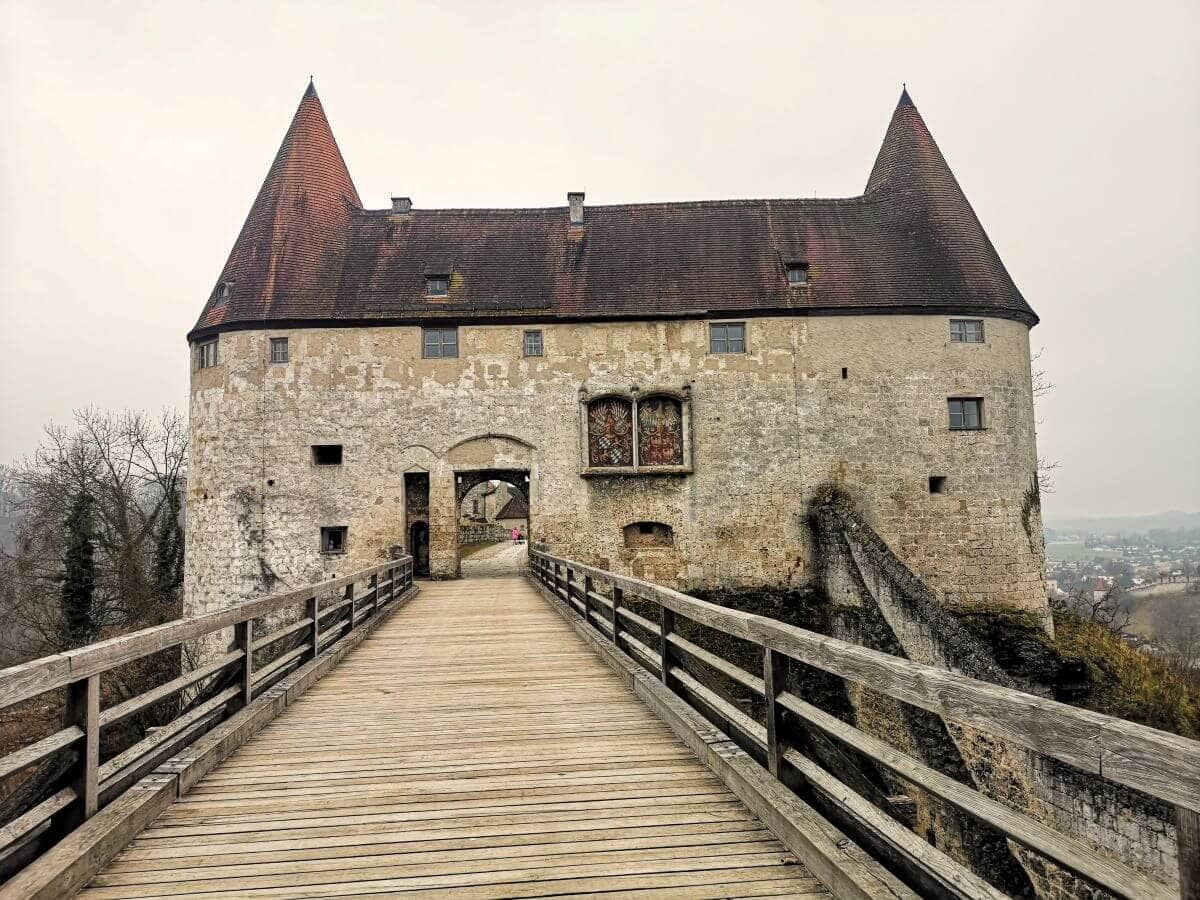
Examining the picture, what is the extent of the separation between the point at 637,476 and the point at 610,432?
1.27 metres

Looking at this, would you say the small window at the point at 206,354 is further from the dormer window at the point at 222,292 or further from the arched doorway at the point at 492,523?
the arched doorway at the point at 492,523

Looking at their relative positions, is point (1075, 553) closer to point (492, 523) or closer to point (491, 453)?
point (492, 523)

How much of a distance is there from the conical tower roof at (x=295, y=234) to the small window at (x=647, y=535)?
917 cm

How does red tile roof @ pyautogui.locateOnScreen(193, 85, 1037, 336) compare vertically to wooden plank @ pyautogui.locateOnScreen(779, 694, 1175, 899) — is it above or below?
above

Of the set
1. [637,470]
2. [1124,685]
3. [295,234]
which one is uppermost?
[295,234]

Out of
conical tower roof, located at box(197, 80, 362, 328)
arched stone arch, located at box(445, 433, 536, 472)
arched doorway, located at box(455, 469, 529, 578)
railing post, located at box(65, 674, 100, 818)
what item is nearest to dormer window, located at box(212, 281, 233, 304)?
conical tower roof, located at box(197, 80, 362, 328)

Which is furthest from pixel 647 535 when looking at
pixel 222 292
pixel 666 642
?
pixel 666 642

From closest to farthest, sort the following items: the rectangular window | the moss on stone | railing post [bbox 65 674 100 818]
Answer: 1. railing post [bbox 65 674 100 818]
2. the moss on stone
3. the rectangular window

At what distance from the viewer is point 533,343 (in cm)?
1802

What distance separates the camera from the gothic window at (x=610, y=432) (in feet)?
57.8

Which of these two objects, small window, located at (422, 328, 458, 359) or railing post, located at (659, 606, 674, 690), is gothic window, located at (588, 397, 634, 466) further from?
railing post, located at (659, 606, 674, 690)

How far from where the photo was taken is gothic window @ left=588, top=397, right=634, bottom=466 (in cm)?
1762

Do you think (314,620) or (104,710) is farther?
(314,620)

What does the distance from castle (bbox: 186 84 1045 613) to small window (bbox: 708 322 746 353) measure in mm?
50
